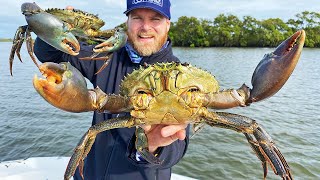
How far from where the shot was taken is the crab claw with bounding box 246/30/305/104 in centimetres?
250

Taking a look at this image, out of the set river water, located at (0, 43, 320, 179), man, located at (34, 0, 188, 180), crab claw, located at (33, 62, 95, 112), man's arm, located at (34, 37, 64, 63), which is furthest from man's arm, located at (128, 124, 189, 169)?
river water, located at (0, 43, 320, 179)

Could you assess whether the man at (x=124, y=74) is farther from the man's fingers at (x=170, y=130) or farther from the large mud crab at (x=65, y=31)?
the large mud crab at (x=65, y=31)

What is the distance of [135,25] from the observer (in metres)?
3.94

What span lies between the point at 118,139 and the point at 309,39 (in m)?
72.8

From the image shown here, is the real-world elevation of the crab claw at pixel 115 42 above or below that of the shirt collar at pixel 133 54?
above

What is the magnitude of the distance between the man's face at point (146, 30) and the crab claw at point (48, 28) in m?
0.98

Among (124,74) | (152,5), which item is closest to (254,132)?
(124,74)

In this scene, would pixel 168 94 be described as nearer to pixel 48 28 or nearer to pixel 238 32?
pixel 48 28

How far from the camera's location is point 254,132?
2.96 metres

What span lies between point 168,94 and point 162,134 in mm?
457

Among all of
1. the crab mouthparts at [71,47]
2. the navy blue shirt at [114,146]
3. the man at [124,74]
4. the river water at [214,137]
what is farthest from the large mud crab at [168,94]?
the river water at [214,137]

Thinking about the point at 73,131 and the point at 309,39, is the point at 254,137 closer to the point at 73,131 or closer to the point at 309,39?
the point at 73,131

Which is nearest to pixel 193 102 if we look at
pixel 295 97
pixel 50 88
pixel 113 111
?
pixel 113 111

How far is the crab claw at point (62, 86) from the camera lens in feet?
7.59
